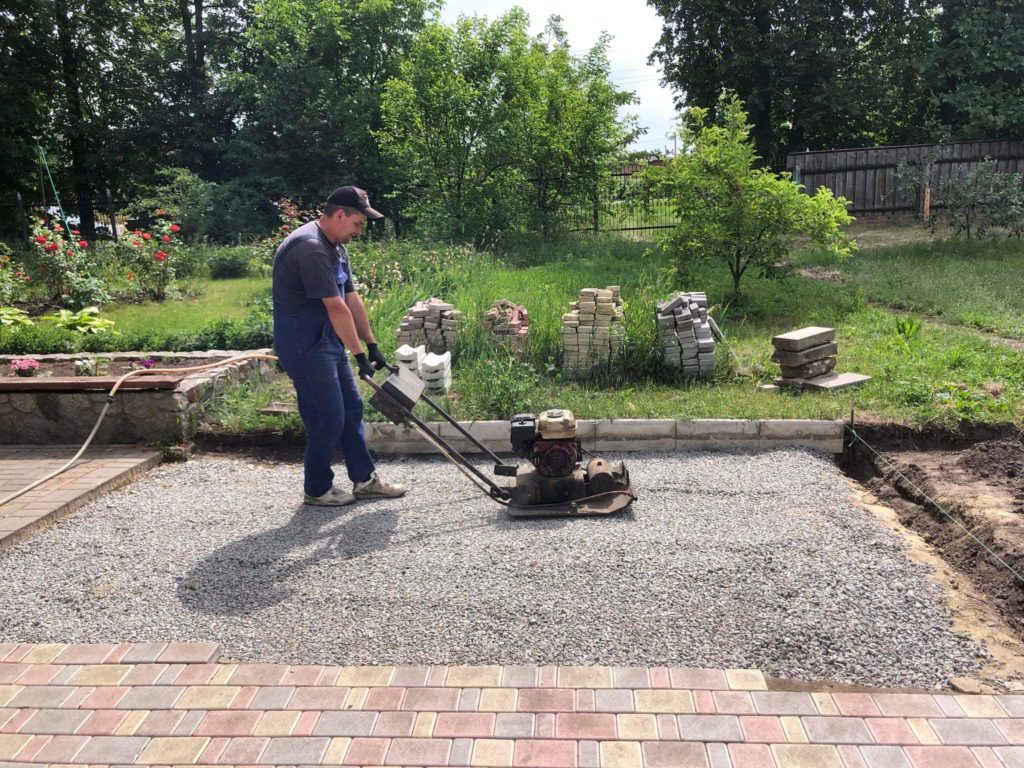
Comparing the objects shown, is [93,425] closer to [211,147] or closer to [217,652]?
[217,652]

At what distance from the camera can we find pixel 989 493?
4582 mm

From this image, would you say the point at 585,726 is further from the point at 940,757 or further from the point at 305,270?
the point at 305,270

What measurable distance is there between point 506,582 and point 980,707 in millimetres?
1966

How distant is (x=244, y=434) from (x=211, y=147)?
759 inches

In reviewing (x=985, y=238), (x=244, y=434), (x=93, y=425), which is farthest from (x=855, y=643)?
(x=985, y=238)

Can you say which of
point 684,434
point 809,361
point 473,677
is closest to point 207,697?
point 473,677

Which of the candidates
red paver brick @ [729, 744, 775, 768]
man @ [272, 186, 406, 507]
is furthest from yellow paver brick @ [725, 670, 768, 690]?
man @ [272, 186, 406, 507]

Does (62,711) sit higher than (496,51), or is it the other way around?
(496,51)

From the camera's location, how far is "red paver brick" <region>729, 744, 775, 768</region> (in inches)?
99.8

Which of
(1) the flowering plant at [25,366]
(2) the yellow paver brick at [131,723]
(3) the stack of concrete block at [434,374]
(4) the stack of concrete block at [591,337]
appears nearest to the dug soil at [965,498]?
(4) the stack of concrete block at [591,337]

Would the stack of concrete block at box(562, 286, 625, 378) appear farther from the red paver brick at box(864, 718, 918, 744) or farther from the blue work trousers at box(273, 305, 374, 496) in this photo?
the red paver brick at box(864, 718, 918, 744)

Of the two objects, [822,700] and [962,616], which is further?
[962,616]

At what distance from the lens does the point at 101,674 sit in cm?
317

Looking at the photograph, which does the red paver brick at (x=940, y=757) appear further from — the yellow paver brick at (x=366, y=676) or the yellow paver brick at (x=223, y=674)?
the yellow paver brick at (x=223, y=674)
